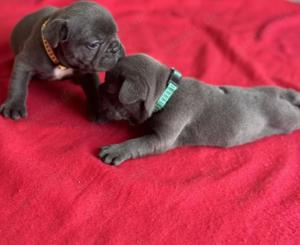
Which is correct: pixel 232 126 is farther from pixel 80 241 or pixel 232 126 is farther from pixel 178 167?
pixel 80 241

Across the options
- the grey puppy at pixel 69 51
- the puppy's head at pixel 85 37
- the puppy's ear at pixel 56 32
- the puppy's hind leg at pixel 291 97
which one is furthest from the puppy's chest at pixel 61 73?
the puppy's hind leg at pixel 291 97

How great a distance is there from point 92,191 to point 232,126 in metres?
0.76

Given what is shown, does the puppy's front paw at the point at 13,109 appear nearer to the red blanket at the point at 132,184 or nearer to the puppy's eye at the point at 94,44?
the red blanket at the point at 132,184

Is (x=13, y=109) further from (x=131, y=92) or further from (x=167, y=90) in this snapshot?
(x=167, y=90)

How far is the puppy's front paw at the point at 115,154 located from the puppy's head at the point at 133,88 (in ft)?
0.59

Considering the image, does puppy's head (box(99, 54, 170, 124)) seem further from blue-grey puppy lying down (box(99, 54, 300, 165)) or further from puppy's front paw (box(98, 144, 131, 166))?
puppy's front paw (box(98, 144, 131, 166))

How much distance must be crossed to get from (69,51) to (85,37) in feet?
0.37

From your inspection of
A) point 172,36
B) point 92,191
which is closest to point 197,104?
point 92,191

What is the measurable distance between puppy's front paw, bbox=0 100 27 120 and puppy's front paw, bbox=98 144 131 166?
484 millimetres

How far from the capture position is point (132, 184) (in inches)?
70.9

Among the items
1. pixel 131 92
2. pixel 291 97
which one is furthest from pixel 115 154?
pixel 291 97

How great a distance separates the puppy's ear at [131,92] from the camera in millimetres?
1870

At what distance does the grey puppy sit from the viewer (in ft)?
6.36

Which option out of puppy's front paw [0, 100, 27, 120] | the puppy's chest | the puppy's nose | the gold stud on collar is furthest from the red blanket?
the puppy's nose
